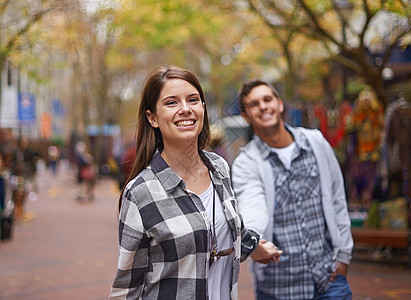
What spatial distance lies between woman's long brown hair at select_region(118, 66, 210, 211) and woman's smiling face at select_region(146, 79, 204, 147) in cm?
3

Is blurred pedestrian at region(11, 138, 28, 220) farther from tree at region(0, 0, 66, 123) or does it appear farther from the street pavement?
tree at region(0, 0, 66, 123)

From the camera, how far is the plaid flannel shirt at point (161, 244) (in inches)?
93.7

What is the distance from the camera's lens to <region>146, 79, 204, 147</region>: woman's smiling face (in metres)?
2.58

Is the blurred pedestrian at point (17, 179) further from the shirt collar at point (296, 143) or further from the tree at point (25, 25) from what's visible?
the shirt collar at point (296, 143)

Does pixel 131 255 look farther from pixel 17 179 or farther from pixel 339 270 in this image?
pixel 17 179

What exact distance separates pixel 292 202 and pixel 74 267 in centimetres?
618

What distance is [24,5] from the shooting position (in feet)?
42.5

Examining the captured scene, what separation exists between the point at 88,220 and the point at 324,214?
1191 centimetres

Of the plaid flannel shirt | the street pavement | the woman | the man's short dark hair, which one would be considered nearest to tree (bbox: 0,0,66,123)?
the street pavement

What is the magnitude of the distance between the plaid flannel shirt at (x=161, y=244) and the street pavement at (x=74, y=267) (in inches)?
61.0

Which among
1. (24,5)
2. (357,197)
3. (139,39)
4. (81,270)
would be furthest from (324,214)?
(139,39)

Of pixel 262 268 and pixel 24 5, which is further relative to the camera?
pixel 24 5

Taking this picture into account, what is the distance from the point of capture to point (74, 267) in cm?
898

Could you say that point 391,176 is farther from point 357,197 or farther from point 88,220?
point 88,220
